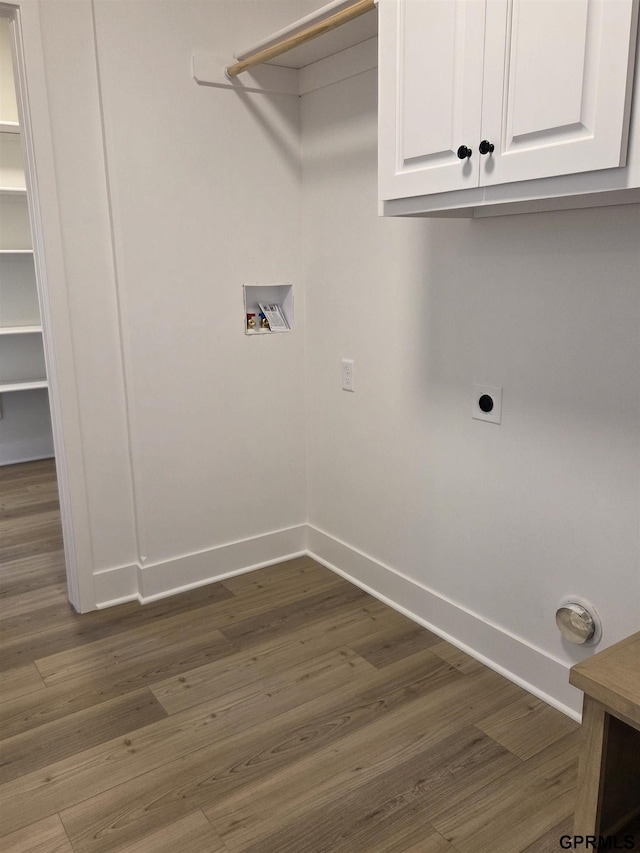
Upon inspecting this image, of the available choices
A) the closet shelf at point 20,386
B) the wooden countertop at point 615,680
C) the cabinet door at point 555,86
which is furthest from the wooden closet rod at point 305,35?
the closet shelf at point 20,386

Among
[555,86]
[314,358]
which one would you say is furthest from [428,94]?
[314,358]

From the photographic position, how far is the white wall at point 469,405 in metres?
1.87

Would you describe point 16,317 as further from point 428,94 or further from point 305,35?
point 428,94

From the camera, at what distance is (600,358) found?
6.08 ft

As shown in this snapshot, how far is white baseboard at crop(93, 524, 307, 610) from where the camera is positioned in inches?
111

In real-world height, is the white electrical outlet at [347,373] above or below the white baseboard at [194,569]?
above

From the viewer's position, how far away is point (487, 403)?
7.28ft

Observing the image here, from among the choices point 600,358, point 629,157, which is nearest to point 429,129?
point 629,157

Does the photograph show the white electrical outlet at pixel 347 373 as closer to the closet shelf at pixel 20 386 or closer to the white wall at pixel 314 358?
the white wall at pixel 314 358

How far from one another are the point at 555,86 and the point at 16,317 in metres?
4.23

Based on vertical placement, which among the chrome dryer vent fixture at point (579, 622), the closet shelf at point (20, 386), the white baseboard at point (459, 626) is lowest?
the white baseboard at point (459, 626)

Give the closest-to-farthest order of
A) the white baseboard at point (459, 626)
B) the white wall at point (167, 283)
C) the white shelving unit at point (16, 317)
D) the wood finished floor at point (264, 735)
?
1. the wood finished floor at point (264, 735)
2. the white baseboard at point (459, 626)
3. the white wall at point (167, 283)
4. the white shelving unit at point (16, 317)

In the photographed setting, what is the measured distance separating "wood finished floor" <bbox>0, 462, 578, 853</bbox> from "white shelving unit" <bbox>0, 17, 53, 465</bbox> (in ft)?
7.55

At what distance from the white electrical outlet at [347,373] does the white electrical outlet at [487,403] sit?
704mm
